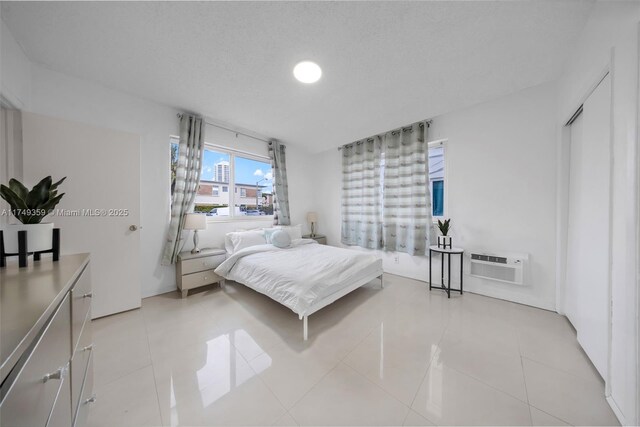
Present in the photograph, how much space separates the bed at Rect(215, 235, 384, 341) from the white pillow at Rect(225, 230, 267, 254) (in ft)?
0.32

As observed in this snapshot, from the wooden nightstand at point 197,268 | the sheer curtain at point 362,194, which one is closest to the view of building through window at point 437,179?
the sheer curtain at point 362,194

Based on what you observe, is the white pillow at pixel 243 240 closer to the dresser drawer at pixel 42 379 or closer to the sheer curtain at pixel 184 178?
the sheer curtain at pixel 184 178

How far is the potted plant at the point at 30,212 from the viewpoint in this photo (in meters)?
1.02

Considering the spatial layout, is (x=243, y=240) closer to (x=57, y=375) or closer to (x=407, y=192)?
(x=57, y=375)

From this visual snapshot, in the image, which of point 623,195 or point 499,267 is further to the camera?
point 499,267

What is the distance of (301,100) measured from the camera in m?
2.54

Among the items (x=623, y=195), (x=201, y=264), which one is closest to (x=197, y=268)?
(x=201, y=264)

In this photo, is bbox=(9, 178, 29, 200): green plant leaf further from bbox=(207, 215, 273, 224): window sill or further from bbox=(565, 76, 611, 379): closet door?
bbox=(565, 76, 611, 379): closet door

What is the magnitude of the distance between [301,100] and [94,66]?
2.05m

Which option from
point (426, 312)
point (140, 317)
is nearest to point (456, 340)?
point (426, 312)

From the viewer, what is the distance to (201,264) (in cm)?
274

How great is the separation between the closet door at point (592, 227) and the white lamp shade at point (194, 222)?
3.66 metres

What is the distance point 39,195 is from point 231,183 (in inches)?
92.6

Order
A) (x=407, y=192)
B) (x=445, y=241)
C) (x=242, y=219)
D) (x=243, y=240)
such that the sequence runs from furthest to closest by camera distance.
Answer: (x=242, y=219) → (x=407, y=192) → (x=243, y=240) → (x=445, y=241)
